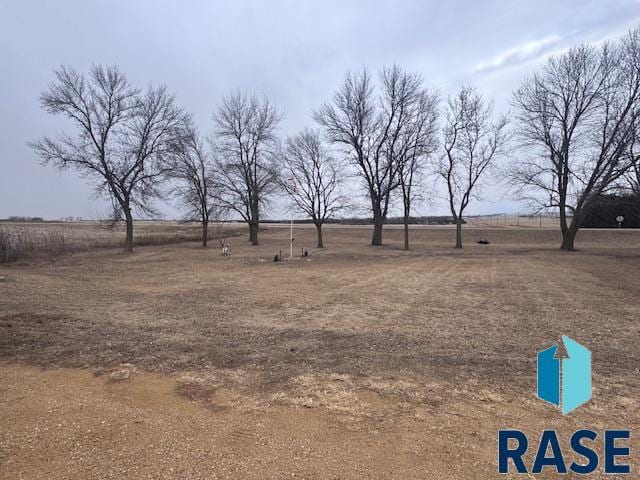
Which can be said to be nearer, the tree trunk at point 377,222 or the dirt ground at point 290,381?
the dirt ground at point 290,381

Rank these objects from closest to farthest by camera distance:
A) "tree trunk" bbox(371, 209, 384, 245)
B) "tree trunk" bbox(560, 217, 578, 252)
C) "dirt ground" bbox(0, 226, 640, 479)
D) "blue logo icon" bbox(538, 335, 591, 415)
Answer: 1. "dirt ground" bbox(0, 226, 640, 479)
2. "blue logo icon" bbox(538, 335, 591, 415)
3. "tree trunk" bbox(560, 217, 578, 252)
4. "tree trunk" bbox(371, 209, 384, 245)

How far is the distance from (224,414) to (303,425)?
2.37 feet

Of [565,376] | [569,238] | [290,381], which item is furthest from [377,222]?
[290,381]

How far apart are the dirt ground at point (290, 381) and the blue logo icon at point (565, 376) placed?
0.12 m

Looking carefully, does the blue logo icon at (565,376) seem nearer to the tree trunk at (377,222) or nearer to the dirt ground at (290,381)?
the dirt ground at (290,381)

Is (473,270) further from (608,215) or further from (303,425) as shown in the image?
(608,215)

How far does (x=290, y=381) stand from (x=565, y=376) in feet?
10.0

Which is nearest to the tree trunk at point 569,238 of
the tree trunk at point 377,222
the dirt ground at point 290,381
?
the tree trunk at point 377,222

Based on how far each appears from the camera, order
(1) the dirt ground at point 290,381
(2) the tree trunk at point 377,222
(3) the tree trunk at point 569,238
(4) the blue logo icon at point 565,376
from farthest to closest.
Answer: (2) the tree trunk at point 377,222 → (3) the tree trunk at point 569,238 → (4) the blue logo icon at point 565,376 → (1) the dirt ground at point 290,381

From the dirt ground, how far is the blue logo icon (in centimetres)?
12

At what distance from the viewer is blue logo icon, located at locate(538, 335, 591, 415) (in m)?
3.57

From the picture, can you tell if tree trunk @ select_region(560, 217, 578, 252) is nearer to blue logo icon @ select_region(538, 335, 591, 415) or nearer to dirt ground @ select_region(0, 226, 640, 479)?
dirt ground @ select_region(0, 226, 640, 479)

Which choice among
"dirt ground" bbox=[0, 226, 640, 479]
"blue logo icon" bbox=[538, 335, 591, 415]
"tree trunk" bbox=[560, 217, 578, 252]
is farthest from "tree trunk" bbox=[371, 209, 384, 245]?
"blue logo icon" bbox=[538, 335, 591, 415]

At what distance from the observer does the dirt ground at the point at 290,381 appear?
268 cm
